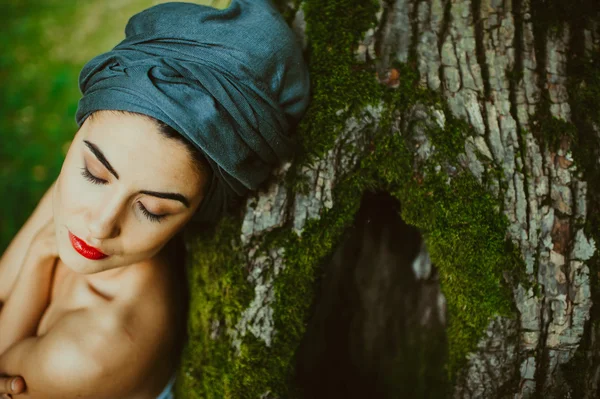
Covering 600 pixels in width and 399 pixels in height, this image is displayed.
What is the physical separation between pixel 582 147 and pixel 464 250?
49 cm

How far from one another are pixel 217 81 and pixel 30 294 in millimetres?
1157

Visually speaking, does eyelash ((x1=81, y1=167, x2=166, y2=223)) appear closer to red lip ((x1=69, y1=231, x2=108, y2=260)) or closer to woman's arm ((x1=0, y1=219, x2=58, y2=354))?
red lip ((x1=69, y1=231, x2=108, y2=260))

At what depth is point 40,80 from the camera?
9.78 feet

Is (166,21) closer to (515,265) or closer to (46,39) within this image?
(515,265)

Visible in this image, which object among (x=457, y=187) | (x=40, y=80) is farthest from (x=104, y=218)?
(x=40, y=80)

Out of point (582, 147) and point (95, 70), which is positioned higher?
point (582, 147)

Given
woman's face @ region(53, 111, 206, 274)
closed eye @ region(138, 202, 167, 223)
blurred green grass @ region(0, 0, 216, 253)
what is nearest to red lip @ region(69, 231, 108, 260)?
woman's face @ region(53, 111, 206, 274)

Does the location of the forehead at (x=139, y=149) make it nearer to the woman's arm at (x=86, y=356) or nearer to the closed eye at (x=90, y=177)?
the closed eye at (x=90, y=177)

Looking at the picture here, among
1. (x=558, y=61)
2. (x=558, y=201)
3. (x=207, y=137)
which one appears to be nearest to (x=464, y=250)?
(x=558, y=201)

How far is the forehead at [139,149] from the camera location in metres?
1.36

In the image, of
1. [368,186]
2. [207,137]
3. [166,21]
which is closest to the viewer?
[207,137]

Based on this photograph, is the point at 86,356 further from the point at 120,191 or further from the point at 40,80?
the point at 40,80

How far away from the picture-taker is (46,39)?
308cm

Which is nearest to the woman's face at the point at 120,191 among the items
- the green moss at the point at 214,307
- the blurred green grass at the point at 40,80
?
the green moss at the point at 214,307
